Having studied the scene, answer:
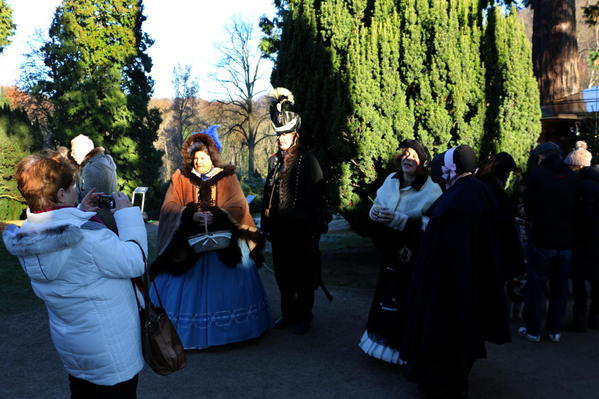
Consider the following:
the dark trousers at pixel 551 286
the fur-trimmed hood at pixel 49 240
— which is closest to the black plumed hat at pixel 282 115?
the dark trousers at pixel 551 286

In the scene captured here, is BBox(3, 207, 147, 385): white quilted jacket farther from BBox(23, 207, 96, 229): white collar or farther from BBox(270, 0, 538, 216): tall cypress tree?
BBox(270, 0, 538, 216): tall cypress tree

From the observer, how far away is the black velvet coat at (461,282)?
143 inches

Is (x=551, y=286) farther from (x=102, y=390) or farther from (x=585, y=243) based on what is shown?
(x=102, y=390)

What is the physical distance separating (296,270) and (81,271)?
3497mm

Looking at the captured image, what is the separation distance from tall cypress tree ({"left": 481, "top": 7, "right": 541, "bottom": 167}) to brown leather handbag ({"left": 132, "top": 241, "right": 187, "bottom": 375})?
19.6 ft

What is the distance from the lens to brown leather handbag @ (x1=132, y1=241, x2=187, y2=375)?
245 cm

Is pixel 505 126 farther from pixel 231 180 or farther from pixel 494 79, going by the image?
pixel 231 180

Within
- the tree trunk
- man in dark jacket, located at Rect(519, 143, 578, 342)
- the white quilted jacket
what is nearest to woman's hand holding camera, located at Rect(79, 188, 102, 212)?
the white quilted jacket

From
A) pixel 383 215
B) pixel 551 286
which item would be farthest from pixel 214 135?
pixel 551 286

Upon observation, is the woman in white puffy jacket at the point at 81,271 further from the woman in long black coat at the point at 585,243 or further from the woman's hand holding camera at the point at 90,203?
the woman in long black coat at the point at 585,243

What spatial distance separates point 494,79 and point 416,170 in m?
3.59

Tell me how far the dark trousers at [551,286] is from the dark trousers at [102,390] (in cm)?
410

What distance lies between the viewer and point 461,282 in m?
3.63

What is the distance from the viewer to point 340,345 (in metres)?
5.14
